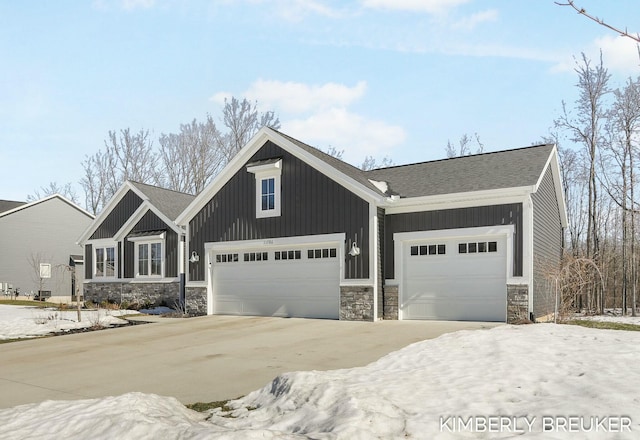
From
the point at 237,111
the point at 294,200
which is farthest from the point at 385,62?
the point at 237,111

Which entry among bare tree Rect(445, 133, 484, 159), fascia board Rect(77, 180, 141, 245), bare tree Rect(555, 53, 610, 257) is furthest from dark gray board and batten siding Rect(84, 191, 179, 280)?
bare tree Rect(445, 133, 484, 159)

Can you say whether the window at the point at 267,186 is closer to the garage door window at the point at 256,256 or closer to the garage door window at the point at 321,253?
the garage door window at the point at 256,256

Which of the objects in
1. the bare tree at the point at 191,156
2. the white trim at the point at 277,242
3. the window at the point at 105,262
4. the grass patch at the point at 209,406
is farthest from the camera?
the bare tree at the point at 191,156

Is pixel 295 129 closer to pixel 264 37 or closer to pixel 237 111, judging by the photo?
pixel 237 111

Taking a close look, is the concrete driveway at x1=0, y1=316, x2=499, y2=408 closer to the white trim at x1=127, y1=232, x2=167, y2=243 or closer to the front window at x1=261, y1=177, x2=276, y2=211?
the front window at x1=261, y1=177, x2=276, y2=211

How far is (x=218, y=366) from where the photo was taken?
918 centimetres

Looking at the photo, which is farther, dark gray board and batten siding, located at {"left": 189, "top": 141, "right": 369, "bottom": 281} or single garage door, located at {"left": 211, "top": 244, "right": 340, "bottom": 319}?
single garage door, located at {"left": 211, "top": 244, "right": 340, "bottom": 319}

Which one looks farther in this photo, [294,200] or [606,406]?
[294,200]

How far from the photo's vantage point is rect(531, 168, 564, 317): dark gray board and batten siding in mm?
14711

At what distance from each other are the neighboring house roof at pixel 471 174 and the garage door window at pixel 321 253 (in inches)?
103

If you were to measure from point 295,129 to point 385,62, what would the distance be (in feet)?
94.5

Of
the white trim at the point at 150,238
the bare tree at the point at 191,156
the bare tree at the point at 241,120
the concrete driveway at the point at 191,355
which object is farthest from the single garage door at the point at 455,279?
the bare tree at the point at 191,156

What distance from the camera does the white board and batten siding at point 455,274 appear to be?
46.4 ft

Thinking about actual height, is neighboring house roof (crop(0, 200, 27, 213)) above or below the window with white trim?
above
